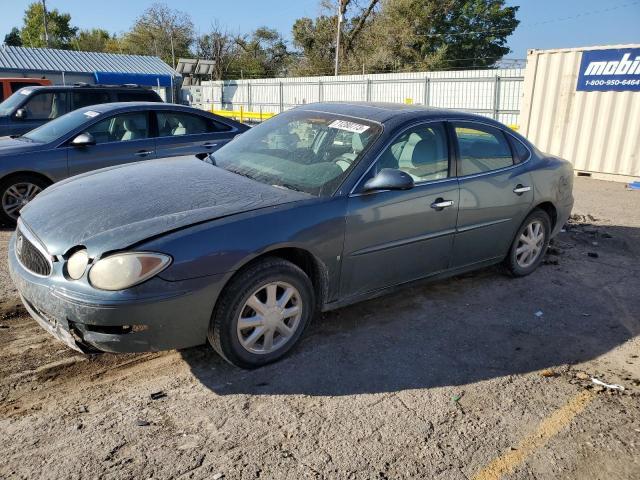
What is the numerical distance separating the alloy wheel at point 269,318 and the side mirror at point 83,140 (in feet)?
14.7

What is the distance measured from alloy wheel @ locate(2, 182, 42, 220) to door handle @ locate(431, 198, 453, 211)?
4981 millimetres

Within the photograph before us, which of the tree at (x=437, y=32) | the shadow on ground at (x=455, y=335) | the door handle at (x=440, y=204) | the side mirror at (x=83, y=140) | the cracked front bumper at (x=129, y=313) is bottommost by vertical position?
the shadow on ground at (x=455, y=335)

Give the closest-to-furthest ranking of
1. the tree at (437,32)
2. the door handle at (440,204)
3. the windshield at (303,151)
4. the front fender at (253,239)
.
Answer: the front fender at (253,239) → the windshield at (303,151) → the door handle at (440,204) → the tree at (437,32)

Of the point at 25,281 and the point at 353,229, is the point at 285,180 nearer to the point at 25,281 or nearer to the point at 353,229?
the point at 353,229

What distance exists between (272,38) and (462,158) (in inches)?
2098

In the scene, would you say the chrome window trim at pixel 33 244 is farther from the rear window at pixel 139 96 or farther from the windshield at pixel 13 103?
the rear window at pixel 139 96

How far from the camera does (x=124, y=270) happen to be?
→ 283cm

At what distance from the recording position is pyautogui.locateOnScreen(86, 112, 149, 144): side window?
697cm

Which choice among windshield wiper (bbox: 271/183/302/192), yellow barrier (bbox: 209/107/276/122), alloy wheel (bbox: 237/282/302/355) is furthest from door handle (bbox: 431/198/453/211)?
yellow barrier (bbox: 209/107/276/122)

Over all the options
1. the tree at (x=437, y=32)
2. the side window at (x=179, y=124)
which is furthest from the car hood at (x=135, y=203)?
the tree at (x=437, y=32)

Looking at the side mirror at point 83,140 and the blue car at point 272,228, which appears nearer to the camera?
the blue car at point 272,228

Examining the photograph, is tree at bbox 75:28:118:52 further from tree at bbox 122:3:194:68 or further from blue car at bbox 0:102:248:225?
blue car at bbox 0:102:248:225

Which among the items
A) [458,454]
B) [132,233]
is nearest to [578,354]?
[458,454]

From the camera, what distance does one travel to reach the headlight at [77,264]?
2877mm
